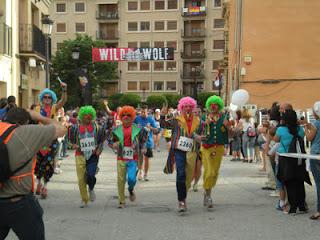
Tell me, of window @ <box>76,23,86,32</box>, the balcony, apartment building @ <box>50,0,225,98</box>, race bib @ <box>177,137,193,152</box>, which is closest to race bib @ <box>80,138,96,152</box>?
race bib @ <box>177,137,193,152</box>

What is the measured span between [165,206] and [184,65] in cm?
7201

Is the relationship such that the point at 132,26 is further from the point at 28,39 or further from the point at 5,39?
the point at 5,39

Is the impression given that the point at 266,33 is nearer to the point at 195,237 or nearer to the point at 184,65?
the point at 195,237

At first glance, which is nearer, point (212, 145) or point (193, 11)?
point (212, 145)

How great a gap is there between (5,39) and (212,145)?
1309cm

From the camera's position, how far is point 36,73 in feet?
88.5

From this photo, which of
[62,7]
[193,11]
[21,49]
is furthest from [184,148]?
[62,7]

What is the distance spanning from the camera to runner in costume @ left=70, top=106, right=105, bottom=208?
9086 millimetres

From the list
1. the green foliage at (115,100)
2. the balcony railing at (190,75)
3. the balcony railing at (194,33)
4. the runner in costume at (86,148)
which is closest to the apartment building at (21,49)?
the runner in costume at (86,148)

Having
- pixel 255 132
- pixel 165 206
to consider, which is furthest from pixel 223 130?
pixel 255 132

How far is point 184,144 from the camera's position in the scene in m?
8.70

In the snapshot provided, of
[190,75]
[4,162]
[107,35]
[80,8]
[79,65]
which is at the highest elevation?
[80,8]

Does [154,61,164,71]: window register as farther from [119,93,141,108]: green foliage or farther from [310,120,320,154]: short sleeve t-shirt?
[310,120,320,154]: short sleeve t-shirt

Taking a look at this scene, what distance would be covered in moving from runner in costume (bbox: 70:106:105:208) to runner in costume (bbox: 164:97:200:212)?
1289mm
